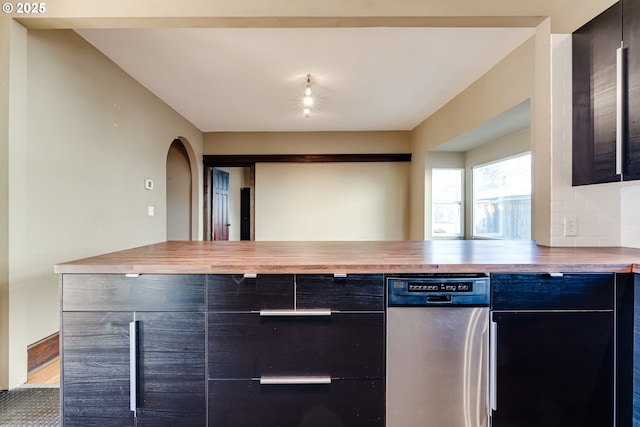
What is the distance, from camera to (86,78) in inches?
102

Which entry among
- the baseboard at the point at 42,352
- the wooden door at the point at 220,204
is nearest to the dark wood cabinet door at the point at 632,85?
the baseboard at the point at 42,352

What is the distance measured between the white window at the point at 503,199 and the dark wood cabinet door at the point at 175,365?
3.83 meters

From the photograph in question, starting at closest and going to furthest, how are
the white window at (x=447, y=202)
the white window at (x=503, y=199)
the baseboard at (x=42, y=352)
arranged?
the baseboard at (x=42, y=352) < the white window at (x=503, y=199) < the white window at (x=447, y=202)

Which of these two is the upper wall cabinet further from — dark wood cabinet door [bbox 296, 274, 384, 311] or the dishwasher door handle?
dark wood cabinet door [bbox 296, 274, 384, 311]

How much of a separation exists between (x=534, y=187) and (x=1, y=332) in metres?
3.49

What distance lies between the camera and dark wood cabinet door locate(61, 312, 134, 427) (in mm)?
1271

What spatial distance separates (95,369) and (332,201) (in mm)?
4580

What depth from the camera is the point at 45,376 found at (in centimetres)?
203

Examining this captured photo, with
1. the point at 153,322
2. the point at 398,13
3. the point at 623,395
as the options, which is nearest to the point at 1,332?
the point at 153,322

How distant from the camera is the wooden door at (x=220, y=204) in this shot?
5645 millimetres

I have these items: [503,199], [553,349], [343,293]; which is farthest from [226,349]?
[503,199]

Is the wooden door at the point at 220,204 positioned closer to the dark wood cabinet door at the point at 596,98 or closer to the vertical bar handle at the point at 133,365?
the vertical bar handle at the point at 133,365

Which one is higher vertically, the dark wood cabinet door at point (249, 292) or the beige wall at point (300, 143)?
the beige wall at point (300, 143)

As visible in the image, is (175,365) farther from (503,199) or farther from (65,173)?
(503,199)
